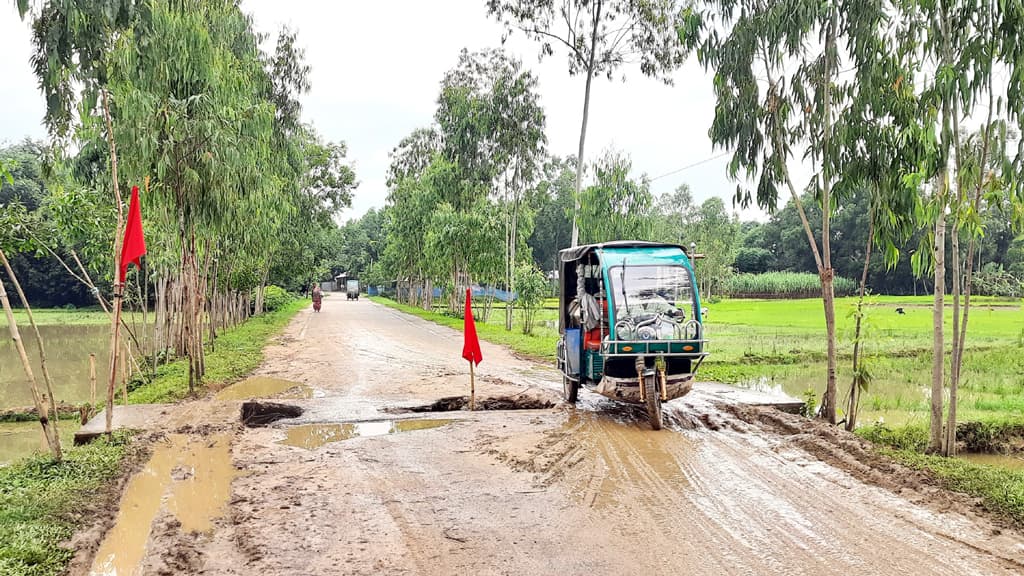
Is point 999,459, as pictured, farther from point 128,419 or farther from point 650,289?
point 128,419

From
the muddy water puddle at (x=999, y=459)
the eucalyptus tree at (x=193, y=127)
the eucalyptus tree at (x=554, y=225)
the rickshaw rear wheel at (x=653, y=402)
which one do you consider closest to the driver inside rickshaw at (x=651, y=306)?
the rickshaw rear wheel at (x=653, y=402)

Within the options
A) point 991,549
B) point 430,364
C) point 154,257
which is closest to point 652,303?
point 991,549

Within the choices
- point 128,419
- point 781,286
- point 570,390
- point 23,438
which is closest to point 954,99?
point 570,390

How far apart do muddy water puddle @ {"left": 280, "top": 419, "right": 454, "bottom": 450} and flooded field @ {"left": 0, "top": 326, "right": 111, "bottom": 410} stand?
7.41m

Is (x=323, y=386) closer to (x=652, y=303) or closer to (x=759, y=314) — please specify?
(x=652, y=303)

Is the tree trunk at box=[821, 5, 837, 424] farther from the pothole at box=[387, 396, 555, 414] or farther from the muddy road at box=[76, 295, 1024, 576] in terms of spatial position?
the pothole at box=[387, 396, 555, 414]

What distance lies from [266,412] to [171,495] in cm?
390

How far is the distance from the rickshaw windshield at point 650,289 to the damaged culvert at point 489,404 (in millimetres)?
2515

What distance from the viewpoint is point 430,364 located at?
17.2 metres

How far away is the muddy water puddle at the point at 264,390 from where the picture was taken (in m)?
12.5

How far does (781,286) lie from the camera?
64.7 meters

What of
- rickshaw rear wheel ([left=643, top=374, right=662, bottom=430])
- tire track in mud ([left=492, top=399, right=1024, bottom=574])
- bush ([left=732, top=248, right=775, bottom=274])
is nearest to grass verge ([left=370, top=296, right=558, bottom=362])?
rickshaw rear wheel ([left=643, top=374, right=662, bottom=430])

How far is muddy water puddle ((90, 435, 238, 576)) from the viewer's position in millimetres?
5406

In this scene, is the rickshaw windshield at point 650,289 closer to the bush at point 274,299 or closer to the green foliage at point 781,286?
the bush at point 274,299
